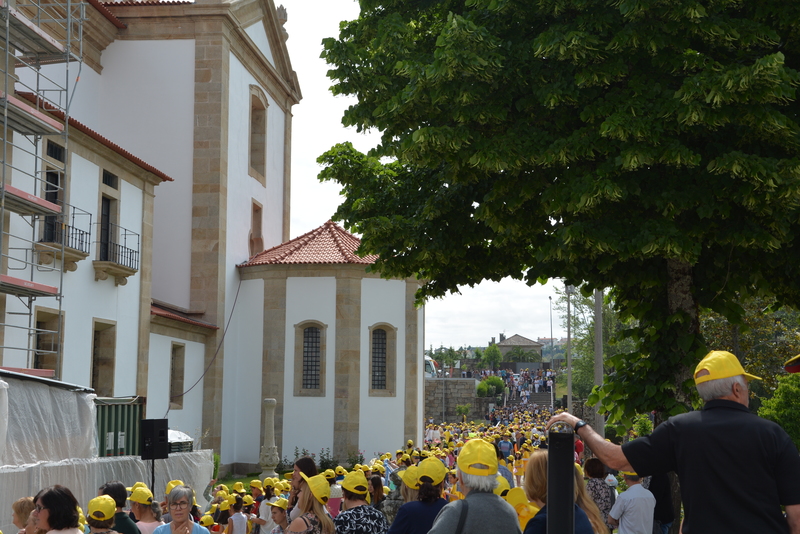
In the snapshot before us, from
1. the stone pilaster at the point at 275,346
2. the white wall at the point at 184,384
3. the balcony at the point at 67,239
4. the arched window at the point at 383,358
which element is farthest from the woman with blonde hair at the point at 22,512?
the arched window at the point at 383,358

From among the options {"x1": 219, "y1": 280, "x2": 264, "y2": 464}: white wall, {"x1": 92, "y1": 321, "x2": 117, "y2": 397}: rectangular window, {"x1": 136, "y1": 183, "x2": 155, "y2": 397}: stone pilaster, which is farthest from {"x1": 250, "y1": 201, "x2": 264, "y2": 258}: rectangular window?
{"x1": 92, "y1": 321, "x2": 117, "y2": 397}: rectangular window

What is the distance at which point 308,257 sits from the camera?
31047 millimetres

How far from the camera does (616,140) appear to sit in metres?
9.38

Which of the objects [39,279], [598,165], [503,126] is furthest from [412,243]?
[39,279]

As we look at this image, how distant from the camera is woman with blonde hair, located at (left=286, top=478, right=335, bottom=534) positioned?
20.8ft

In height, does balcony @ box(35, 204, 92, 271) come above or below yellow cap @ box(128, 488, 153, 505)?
above

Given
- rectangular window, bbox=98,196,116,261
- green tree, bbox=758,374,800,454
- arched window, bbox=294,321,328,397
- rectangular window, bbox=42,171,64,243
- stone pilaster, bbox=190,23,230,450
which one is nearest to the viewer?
rectangular window, bbox=42,171,64,243

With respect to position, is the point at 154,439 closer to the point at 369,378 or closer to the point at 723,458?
the point at 723,458

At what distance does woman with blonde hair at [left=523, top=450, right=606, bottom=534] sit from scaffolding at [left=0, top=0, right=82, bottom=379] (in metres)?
13.8

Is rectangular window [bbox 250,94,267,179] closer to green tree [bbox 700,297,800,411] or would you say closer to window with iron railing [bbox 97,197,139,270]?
window with iron railing [bbox 97,197,139,270]

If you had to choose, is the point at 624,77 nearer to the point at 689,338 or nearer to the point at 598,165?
the point at 598,165

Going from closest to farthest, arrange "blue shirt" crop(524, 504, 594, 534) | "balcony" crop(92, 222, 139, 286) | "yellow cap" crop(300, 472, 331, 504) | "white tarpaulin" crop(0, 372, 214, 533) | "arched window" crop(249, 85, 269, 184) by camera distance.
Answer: "blue shirt" crop(524, 504, 594, 534), "yellow cap" crop(300, 472, 331, 504), "white tarpaulin" crop(0, 372, 214, 533), "balcony" crop(92, 222, 139, 286), "arched window" crop(249, 85, 269, 184)

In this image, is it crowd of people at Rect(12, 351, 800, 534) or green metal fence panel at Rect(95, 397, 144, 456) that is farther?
green metal fence panel at Rect(95, 397, 144, 456)

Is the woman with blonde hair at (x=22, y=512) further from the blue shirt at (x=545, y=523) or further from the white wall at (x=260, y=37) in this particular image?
the white wall at (x=260, y=37)
